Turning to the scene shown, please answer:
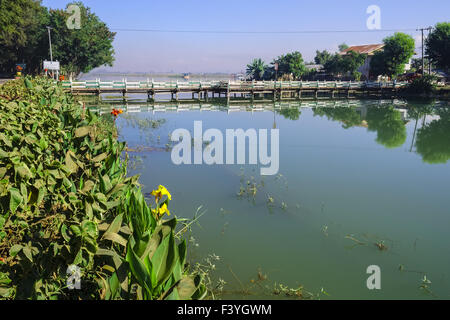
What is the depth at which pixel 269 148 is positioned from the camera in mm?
11805

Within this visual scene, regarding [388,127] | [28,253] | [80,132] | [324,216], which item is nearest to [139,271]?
[28,253]

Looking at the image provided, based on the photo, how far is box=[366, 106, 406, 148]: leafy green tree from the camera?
45.1 ft

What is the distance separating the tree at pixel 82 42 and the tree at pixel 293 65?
89.1 ft

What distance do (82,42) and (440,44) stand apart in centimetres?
4085

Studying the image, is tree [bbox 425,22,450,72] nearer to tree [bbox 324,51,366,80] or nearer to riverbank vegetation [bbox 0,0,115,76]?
tree [bbox 324,51,366,80]

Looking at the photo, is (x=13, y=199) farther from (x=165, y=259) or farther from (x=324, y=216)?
(x=324, y=216)

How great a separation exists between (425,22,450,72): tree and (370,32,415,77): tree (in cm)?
234

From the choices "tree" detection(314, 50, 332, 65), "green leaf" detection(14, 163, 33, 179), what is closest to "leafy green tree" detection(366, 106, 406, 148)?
"green leaf" detection(14, 163, 33, 179)

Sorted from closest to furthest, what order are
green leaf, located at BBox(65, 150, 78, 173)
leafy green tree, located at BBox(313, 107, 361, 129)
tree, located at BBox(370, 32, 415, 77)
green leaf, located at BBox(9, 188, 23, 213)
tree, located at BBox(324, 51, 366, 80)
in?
1. green leaf, located at BBox(9, 188, 23, 213)
2. green leaf, located at BBox(65, 150, 78, 173)
3. leafy green tree, located at BBox(313, 107, 361, 129)
4. tree, located at BBox(370, 32, 415, 77)
5. tree, located at BBox(324, 51, 366, 80)

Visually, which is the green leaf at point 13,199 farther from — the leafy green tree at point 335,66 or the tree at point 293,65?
the tree at point 293,65

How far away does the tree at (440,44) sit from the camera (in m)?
37.2
